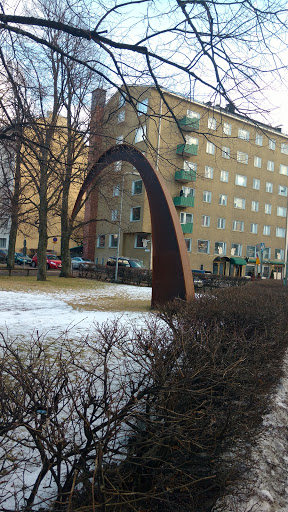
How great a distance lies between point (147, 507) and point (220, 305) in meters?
3.96

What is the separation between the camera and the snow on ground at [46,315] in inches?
316

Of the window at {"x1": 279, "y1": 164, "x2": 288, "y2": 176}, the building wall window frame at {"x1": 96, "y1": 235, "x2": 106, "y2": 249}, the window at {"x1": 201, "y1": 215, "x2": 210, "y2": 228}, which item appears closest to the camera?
the window at {"x1": 201, "y1": 215, "x2": 210, "y2": 228}

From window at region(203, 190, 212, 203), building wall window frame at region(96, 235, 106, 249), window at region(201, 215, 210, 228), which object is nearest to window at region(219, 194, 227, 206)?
window at region(203, 190, 212, 203)

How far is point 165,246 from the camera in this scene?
1162 centimetres

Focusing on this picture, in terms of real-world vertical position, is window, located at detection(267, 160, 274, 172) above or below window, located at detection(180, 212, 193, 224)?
above

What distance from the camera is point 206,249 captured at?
43000mm

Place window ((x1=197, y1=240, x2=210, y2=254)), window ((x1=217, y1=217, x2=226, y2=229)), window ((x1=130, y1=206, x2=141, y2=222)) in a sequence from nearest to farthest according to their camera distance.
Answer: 1. window ((x1=130, y1=206, x2=141, y2=222))
2. window ((x1=197, y1=240, x2=210, y2=254))
3. window ((x1=217, y1=217, x2=226, y2=229))

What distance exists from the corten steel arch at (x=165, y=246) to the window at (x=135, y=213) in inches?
1046

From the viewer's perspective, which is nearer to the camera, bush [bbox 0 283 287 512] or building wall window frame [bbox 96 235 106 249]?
bush [bbox 0 283 287 512]

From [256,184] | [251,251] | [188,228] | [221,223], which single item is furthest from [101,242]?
[256,184]

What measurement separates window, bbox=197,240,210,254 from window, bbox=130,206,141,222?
7.13 meters

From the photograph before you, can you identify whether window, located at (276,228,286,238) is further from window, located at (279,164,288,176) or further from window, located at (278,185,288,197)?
window, located at (279,164,288,176)

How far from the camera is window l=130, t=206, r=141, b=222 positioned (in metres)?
38.9

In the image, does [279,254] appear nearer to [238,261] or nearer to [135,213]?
[238,261]
